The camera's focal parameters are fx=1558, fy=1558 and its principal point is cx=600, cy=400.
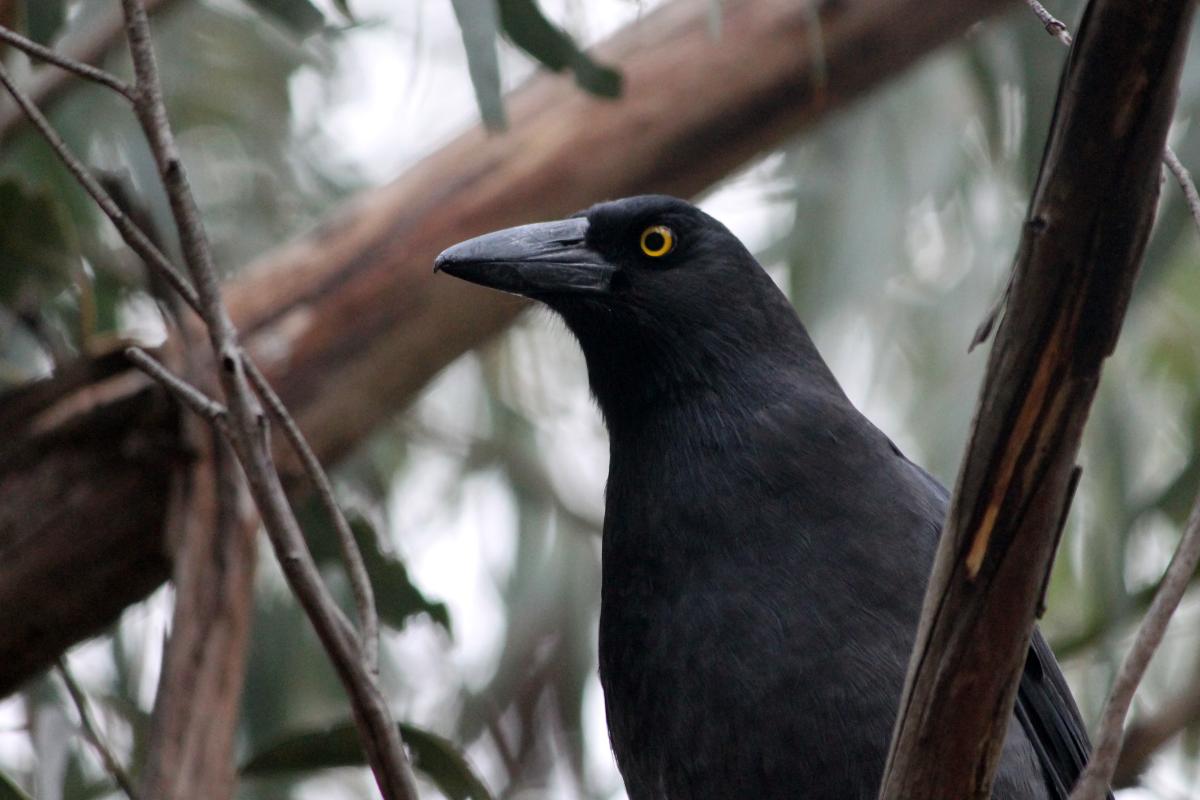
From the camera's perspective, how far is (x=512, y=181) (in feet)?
12.3

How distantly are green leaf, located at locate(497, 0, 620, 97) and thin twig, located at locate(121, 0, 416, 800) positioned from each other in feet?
3.85

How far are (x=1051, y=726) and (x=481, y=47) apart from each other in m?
1.51

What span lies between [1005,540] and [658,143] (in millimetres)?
2446

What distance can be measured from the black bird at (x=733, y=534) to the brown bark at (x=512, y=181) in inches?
33.1

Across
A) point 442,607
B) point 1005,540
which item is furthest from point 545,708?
point 1005,540

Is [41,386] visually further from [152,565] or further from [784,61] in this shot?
[784,61]

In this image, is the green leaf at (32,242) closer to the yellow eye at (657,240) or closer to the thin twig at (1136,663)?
the yellow eye at (657,240)

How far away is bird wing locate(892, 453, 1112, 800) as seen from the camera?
2.54 meters

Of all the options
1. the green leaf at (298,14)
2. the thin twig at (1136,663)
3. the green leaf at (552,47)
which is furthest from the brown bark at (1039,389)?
the green leaf at (298,14)

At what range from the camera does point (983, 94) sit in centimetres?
446

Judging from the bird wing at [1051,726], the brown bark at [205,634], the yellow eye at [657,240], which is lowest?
the bird wing at [1051,726]

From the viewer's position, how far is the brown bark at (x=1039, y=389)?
52.3 inches

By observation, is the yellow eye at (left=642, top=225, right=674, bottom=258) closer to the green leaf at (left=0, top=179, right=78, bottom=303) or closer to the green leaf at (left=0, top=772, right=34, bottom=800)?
the green leaf at (left=0, top=179, right=78, bottom=303)

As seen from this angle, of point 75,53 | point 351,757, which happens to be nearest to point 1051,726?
point 351,757
